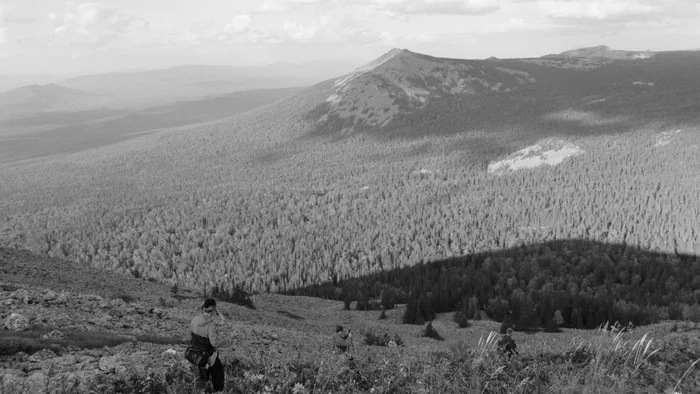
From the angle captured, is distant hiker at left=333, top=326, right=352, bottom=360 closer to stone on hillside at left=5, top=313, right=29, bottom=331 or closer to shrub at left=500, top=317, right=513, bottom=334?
stone on hillside at left=5, top=313, right=29, bottom=331

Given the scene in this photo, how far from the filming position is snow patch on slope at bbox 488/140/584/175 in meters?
183

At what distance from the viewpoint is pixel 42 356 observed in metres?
18.2

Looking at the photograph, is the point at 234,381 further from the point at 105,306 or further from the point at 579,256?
the point at 579,256

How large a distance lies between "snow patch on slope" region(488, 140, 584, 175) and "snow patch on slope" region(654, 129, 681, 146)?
27.9 m

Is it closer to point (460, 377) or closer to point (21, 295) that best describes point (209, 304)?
point (460, 377)

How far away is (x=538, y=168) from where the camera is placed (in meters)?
173

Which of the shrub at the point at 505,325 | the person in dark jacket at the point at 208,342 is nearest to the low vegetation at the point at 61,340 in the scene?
the person in dark jacket at the point at 208,342

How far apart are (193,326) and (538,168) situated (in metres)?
175

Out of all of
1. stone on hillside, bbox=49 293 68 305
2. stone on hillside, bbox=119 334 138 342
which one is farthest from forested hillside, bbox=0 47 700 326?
stone on hillside, bbox=119 334 138 342

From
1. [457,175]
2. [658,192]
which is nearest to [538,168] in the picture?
[457,175]

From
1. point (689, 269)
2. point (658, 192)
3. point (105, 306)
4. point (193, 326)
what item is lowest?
point (689, 269)

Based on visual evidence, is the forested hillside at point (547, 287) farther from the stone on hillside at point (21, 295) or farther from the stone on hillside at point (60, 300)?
the stone on hillside at point (21, 295)

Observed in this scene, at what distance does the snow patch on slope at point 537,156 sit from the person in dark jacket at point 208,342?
17516cm

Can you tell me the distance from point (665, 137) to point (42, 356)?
21302 cm
